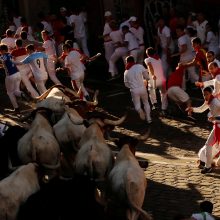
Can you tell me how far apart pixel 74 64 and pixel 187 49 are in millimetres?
3435

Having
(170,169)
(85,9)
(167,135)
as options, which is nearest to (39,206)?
(170,169)

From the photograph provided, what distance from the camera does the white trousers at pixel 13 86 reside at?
2122 cm

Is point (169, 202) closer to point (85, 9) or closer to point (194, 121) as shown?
point (194, 121)

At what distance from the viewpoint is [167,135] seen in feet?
62.4

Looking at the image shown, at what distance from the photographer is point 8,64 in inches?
826

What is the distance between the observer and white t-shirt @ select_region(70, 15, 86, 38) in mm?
27547

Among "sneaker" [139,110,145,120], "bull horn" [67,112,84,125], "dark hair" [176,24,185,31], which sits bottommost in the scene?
"sneaker" [139,110,145,120]

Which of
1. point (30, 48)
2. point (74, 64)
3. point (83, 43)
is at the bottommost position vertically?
point (83, 43)

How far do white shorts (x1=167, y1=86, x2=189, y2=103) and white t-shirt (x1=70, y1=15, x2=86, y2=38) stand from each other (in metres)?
8.46

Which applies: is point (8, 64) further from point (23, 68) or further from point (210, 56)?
point (210, 56)

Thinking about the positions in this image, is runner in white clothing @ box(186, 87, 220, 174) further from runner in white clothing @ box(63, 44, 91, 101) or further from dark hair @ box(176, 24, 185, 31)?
dark hair @ box(176, 24, 185, 31)

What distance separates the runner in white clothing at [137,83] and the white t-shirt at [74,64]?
7.28 ft

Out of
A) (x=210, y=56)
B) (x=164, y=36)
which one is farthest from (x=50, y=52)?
(x=210, y=56)

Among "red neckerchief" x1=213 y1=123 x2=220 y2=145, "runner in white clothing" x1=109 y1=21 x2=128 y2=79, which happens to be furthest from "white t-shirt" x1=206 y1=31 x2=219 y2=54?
"red neckerchief" x1=213 y1=123 x2=220 y2=145
